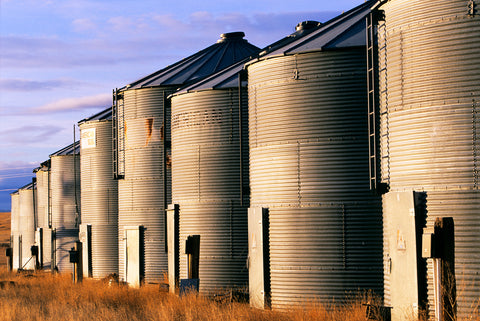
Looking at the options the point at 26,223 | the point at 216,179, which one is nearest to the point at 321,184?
the point at 216,179

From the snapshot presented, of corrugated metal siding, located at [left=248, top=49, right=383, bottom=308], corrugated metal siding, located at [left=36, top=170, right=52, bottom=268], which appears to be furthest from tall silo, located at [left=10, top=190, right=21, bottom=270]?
corrugated metal siding, located at [left=248, top=49, right=383, bottom=308]

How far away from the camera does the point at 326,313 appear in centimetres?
1741

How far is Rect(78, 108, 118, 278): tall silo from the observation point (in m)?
35.9

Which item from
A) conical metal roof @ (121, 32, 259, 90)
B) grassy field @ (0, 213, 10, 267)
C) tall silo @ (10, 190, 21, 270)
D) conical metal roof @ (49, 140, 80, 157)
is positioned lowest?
grassy field @ (0, 213, 10, 267)

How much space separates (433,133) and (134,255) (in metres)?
18.3

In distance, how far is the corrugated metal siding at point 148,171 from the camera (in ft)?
99.3

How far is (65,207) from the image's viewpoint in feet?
138

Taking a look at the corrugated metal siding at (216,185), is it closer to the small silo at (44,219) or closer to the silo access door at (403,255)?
the silo access door at (403,255)

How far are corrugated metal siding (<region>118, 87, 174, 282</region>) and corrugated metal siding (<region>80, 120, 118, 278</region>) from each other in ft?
14.7

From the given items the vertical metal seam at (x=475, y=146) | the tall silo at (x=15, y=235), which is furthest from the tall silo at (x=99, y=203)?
Result: the vertical metal seam at (x=475, y=146)

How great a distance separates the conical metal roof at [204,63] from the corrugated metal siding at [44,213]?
14.8m

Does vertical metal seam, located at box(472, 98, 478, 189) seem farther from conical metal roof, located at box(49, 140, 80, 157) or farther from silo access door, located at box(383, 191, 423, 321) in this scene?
conical metal roof, located at box(49, 140, 80, 157)

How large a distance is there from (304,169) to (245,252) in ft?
19.0

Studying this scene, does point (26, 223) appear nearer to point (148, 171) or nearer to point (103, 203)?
point (103, 203)
